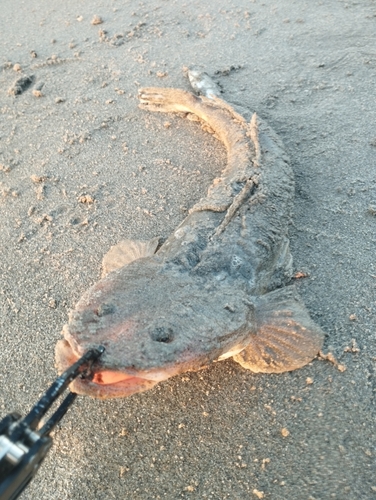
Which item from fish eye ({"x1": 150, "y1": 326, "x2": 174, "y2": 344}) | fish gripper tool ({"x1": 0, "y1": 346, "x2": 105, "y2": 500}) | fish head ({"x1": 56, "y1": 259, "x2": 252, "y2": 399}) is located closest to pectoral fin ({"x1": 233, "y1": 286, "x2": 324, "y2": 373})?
fish head ({"x1": 56, "y1": 259, "x2": 252, "y2": 399})

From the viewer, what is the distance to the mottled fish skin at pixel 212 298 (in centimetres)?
216

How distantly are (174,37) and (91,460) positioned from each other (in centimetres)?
510

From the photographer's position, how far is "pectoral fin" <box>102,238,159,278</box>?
10.2 ft

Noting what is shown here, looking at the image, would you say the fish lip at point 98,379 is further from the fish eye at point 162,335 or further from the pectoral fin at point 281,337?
the pectoral fin at point 281,337

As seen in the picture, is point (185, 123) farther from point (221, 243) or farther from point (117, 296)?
point (117, 296)

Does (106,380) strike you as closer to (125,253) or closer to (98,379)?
(98,379)

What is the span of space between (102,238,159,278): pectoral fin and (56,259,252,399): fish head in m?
0.40

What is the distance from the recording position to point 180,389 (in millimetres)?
2574

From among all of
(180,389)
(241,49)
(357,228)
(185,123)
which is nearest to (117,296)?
(180,389)

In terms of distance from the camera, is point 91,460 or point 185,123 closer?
point 91,460

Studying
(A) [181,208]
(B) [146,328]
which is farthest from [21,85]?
(B) [146,328]

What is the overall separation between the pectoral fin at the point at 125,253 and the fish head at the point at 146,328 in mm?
404

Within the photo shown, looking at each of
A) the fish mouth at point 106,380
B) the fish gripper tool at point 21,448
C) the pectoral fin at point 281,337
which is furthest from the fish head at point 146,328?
the fish gripper tool at point 21,448

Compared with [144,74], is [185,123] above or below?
below
